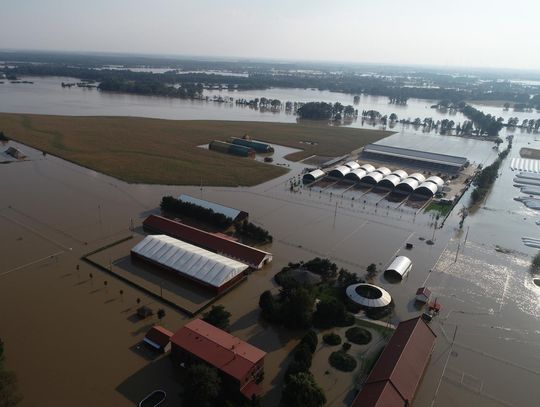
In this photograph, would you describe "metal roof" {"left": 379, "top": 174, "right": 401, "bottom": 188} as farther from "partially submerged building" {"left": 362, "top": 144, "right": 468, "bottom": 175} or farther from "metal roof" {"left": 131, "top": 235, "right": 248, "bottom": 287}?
"metal roof" {"left": 131, "top": 235, "right": 248, "bottom": 287}

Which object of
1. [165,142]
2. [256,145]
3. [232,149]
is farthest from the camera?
[165,142]

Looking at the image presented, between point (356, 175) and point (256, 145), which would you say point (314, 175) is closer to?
point (356, 175)

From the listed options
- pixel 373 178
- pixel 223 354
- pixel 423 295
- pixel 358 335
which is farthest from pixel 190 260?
pixel 373 178

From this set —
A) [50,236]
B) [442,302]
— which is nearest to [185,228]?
[50,236]

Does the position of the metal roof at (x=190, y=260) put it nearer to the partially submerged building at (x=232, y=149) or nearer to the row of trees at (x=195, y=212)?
the row of trees at (x=195, y=212)

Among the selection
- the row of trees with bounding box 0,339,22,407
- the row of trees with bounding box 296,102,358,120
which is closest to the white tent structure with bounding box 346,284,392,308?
the row of trees with bounding box 0,339,22,407

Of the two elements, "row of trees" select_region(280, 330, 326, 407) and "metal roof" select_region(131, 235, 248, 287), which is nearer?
"row of trees" select_region(280, 330, 326, 407)

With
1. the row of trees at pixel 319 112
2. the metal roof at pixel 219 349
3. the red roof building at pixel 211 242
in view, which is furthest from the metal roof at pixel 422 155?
the metal roof at pixel 219 349
